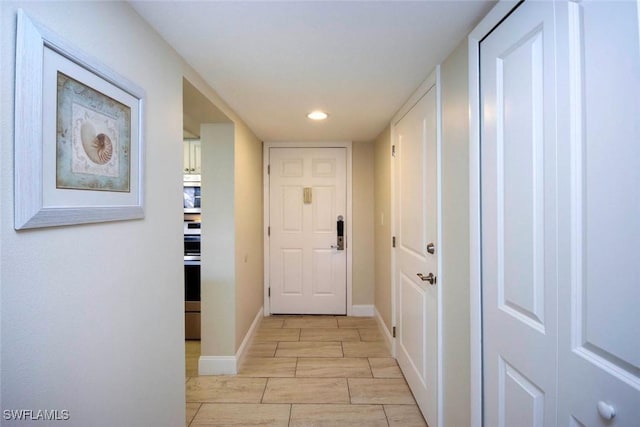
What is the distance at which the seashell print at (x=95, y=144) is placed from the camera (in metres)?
0.94

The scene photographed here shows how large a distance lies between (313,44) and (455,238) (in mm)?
1149

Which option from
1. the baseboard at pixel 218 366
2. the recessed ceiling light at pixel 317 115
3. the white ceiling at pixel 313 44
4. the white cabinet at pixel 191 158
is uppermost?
the recessed ceiling light at pixel 317 115

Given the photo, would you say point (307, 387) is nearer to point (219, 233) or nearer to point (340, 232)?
point (219, 233)

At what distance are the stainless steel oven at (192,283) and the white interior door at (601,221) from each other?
9.49 ft

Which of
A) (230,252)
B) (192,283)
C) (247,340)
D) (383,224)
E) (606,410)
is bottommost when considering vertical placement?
(247,340)

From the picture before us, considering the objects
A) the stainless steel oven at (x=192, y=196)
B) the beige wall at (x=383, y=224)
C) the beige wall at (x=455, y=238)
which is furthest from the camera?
the stainless steel oven at (x=192, y=196)

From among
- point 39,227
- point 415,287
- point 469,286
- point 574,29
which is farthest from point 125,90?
point 415,287

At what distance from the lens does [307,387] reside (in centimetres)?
229

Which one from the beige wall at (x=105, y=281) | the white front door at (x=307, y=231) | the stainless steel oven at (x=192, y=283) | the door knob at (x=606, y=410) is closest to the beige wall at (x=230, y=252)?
the stainless steel oven at (x=192, y=283)

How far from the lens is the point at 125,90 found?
112 centimetres

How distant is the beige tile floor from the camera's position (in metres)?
1.97

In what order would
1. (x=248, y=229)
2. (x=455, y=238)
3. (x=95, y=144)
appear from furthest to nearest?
(x=248, y=229) < (x=455, y=238) < (x=95, y=144)

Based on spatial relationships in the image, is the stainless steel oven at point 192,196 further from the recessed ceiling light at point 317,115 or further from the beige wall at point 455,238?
the beige wall at point 455,238

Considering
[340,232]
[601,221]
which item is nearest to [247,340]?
[340,232]
